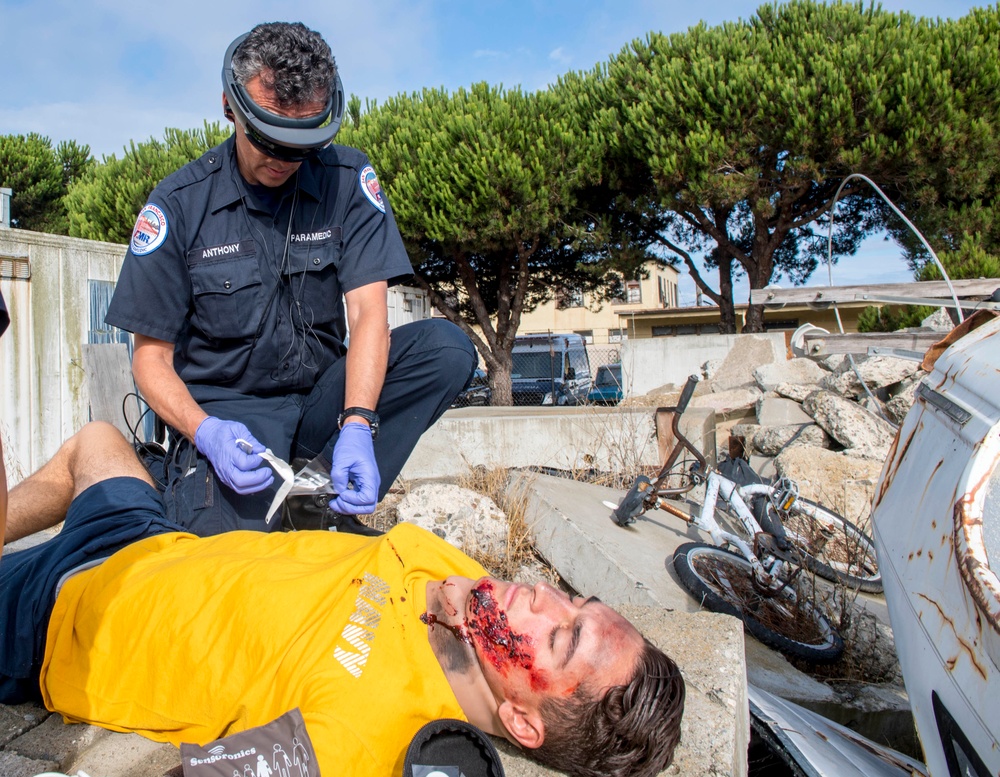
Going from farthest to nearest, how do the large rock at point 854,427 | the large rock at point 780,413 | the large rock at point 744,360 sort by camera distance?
the large rock at point 744,360
the large rock at point 780,413
the large rock at point 854,427

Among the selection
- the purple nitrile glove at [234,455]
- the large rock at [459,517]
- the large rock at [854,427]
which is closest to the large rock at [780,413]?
the large rock at [854,427]

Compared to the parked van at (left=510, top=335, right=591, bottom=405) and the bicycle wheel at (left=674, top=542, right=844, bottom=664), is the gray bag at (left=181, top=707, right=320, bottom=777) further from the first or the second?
the parked van at (left=510, top=335, right=591, bottom=405)

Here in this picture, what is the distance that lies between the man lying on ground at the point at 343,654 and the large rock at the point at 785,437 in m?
4.83

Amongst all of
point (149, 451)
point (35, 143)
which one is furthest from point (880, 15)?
point (35, 143)

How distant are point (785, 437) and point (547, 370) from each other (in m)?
9.29

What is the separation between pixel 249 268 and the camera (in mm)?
2693

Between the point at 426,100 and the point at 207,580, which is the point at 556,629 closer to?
the point at 207,580

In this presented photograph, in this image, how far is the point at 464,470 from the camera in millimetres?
5230

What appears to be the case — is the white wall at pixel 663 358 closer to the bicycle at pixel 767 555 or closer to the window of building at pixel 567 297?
the window of building at pixel 567 297

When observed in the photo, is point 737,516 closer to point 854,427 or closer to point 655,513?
point 655,513

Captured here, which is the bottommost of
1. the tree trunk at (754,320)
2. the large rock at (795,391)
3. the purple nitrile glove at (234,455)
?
the large rock at (795,391)

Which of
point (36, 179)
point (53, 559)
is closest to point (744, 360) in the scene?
point (53, 559)

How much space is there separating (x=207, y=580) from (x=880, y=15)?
572 inches

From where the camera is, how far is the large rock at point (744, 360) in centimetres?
1035
